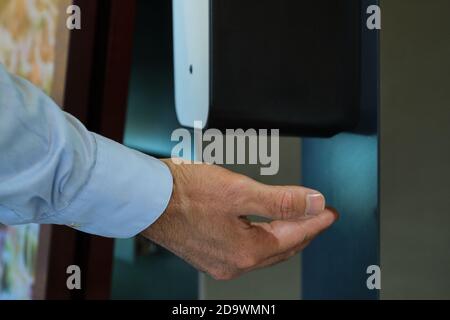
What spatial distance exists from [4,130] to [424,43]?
0.48 m

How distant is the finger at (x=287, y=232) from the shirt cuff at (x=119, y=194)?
12cm

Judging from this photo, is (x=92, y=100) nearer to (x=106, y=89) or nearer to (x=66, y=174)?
(x=106, y=89)

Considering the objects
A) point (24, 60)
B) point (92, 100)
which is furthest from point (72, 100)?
point (24, 60)

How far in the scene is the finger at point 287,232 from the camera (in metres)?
0.48

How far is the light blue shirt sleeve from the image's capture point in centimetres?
38

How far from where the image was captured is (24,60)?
3.15ft

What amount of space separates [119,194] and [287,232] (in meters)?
0.19

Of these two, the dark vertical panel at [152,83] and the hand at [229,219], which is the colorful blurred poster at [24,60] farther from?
the hand at [229,219]

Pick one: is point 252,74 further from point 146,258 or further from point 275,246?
point 146,258

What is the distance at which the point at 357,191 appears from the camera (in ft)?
1.91

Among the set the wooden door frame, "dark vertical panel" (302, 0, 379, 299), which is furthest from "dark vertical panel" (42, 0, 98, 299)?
"dark vertical panel" (302, 0, 379, 299)

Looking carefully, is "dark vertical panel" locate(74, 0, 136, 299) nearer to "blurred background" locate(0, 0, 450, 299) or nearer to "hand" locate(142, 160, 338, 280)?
"blurred background" locate(0, 0, 450, 299)

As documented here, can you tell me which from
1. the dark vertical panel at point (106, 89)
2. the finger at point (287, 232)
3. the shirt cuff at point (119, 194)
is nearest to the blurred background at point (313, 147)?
the dark vertical panel at point (106, 89)
